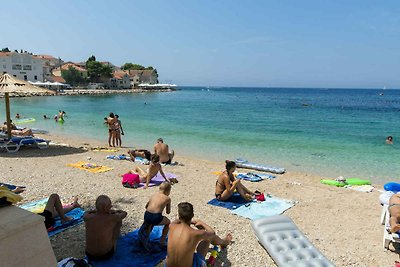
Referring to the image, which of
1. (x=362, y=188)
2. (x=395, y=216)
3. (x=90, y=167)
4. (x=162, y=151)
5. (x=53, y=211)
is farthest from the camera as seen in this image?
(x=162, y=151)

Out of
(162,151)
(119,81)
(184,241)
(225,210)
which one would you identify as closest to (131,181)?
(225,210)

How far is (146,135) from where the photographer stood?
2000 centimetres

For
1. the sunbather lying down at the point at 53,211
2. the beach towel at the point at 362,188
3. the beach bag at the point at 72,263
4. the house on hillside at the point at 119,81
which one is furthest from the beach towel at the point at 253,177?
the house on hillside at the point at 119,81

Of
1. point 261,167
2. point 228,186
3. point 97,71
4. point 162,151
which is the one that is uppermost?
point 97,71

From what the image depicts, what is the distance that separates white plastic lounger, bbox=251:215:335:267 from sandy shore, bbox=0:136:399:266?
17 centimetres

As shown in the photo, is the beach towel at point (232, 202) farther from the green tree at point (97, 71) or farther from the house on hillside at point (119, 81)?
the house on hillside at point (119, 81)

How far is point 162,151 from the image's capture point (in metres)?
11.1

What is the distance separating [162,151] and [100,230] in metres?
6.87

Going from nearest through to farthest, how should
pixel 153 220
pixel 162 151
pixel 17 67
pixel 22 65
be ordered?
1. pixel 153 220
2. pixel 162 151
3. pixel 17 67
4. pixel 22 65

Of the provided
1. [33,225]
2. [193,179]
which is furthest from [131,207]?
[33,225]

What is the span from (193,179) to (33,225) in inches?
256

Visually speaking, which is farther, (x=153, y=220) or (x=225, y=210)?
(x=225, y=210)

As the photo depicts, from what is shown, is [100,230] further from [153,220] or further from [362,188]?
[362,188]

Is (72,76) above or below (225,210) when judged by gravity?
above
